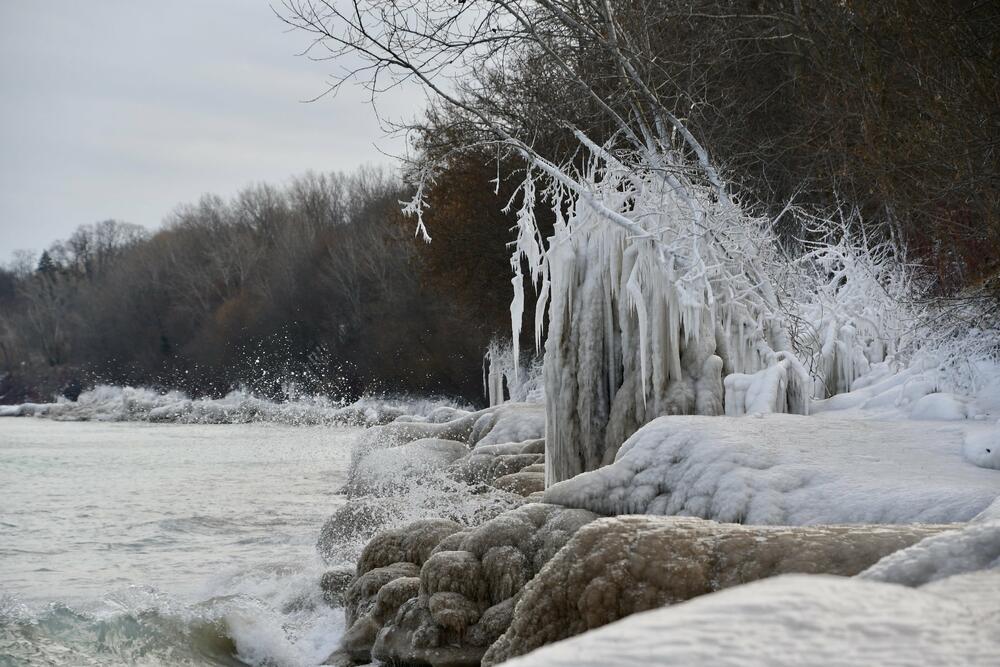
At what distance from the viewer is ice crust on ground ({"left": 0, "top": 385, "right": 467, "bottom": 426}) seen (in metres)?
42.6

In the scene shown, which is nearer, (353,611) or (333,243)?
(353,611)

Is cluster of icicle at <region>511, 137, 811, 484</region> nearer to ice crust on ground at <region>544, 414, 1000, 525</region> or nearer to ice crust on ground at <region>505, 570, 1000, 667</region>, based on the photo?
ice crust on ground at <region>544, 414, 1000, 525</region>

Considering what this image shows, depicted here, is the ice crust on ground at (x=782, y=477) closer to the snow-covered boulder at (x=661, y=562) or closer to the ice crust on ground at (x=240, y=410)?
the snow-covered boulder at (x=661, y=562)

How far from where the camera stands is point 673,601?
4.20 m

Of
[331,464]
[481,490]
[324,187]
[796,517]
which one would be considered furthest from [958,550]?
[324,187]

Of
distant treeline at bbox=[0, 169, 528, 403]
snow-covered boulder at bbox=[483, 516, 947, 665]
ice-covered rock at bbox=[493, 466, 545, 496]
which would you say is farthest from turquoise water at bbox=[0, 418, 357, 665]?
distant treeline at bbox=[0, 169, 528, 403]

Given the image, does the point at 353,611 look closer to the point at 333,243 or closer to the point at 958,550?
the point at 958,550

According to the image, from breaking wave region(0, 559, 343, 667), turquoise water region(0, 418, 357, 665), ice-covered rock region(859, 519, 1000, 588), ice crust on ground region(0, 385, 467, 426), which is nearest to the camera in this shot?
ice-covered rock region(859, 519, 1000, 588)

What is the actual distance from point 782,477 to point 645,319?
13.7ft

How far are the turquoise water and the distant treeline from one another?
1224 cm

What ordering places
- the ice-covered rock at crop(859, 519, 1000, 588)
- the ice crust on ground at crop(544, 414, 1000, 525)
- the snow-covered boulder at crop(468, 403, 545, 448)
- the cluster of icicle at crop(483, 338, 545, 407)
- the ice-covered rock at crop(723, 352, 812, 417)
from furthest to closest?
the cluster of icicle at crop(483, 338, 545, 407)
the snow-covered boulder at crop(468, 403, 545, 448)
the ice-covered rock at crop(723, 352, 812, 417)
the ice crust on ground at crop(544, 414, 1000, 525)
the ice-covered rock at crop(859, 519, 1000, 588)

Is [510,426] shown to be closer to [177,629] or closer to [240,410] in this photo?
[177,629]

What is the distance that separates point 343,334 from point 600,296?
45.2m

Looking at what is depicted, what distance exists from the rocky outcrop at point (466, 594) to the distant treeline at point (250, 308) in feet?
80.1
